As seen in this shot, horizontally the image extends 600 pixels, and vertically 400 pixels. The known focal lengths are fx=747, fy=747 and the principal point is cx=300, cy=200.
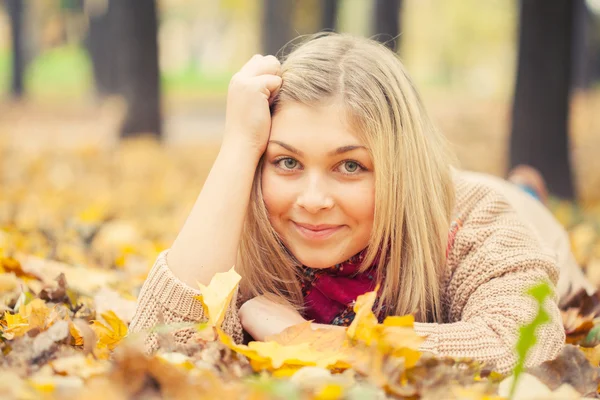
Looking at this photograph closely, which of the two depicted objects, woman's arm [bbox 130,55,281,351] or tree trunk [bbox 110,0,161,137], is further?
tree trunk [bbox 110,0,161,137]

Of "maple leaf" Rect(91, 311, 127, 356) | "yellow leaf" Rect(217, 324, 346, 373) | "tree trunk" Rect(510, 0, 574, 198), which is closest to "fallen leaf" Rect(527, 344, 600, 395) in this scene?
"yellow leaf" Rect(217, 324, 346, 373)

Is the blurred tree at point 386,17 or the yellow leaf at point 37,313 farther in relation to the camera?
the blurred tree at point 386,17

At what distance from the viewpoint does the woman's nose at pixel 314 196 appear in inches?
80.6

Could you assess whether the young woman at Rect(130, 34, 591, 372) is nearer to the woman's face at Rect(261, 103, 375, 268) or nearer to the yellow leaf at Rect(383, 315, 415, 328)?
the woman's face at Rect(261, 103, 375, 268)

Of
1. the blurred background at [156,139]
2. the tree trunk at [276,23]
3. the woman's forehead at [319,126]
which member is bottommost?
the blurred background at [156,139]

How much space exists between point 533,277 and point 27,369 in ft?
4.61

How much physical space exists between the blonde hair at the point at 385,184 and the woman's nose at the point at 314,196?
16 cm

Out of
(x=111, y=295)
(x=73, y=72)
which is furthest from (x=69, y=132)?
(x=73, y=72)

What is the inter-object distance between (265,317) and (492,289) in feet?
2.18

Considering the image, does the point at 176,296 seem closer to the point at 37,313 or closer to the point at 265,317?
the point at 265,317

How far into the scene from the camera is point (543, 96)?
236 inches

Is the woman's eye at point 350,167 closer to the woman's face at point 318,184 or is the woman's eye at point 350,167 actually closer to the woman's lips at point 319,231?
the woman's face at point 318,184

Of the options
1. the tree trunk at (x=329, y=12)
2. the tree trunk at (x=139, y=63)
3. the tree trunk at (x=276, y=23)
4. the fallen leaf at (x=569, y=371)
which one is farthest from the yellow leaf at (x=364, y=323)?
the tree trunk at (x=276, y=23)

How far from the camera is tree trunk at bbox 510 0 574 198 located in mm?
5828
